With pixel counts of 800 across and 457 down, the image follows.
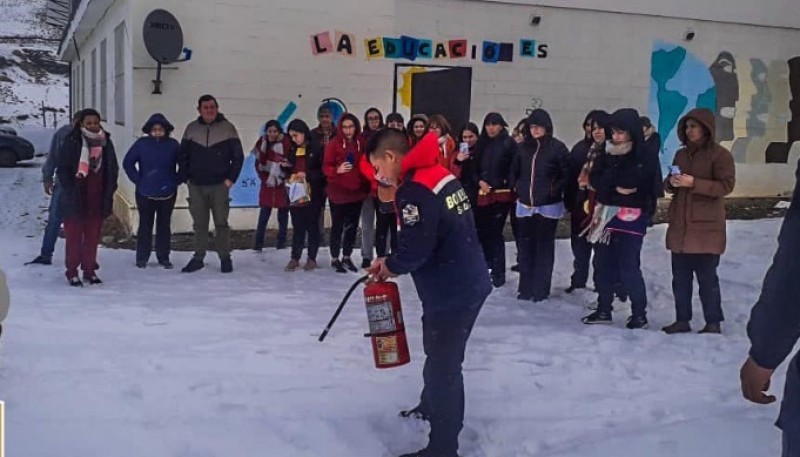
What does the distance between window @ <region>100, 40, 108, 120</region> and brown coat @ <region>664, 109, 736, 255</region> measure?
423 inches

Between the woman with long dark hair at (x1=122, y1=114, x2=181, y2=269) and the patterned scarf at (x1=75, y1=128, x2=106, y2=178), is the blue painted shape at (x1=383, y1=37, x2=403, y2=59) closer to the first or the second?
the woman with long dark hair at (x1=122, y1=114, x2=181, y2=269)

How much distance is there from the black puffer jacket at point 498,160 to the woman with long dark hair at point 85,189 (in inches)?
144

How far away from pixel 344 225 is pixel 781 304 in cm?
662

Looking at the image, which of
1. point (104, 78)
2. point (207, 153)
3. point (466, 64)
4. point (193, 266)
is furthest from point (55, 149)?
point (104, 78)

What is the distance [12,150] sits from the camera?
2444cm

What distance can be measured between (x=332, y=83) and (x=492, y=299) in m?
5.19

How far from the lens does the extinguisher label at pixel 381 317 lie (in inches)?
175

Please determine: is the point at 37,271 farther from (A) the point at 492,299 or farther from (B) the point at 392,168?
(B) the point at 392,168

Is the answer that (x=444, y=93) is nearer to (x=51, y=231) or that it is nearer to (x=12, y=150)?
(x=51, y=231)

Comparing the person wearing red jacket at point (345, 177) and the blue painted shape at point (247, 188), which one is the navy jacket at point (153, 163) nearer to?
the person wearing red jacket at point (345, 177)

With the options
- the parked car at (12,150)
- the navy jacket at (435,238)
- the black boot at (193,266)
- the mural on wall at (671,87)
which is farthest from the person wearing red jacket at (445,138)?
the parked car at (12,150)

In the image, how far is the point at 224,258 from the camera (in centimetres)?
879

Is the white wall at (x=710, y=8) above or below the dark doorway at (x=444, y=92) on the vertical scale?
above

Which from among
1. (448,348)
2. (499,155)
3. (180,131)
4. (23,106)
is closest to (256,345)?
(448,348)
